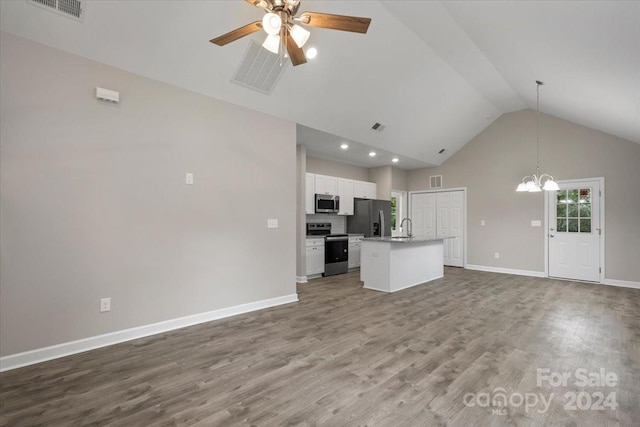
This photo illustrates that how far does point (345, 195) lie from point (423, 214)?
267 cm

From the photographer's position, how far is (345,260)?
23.2 feet

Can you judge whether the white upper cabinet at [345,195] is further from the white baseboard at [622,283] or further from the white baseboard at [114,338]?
the white baseboard at [622,283]

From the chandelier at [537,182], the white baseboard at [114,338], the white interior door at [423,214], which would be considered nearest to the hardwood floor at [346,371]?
the white baseboard at [114,338]

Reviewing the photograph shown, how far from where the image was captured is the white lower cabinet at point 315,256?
6336mm

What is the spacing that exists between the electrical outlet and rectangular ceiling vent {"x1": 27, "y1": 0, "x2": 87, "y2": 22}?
2561 mm

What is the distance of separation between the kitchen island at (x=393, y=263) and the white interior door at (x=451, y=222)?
7.33 ft

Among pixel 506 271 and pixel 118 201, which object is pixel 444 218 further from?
pixel 118 201

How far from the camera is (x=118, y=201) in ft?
10.4

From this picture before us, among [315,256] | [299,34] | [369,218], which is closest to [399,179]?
[369,218]

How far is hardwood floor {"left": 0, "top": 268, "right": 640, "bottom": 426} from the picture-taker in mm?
2000

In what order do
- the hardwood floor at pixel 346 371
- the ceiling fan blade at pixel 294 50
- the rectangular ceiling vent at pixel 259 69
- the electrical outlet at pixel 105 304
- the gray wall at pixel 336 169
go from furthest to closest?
the gray wall at pixel 336 169
the rectangular ceiling vent at pixel 259 69
the electrical outlet at pixel 105 304
the ceiling fan blade at pixel 294 50
the hardwood floor at pixel 346 371

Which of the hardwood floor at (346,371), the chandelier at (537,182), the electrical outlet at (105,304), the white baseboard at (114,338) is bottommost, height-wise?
the hardwood floor at (346,371)

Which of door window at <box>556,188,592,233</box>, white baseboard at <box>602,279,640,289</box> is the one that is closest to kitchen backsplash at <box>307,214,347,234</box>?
door window at <box>556,188,592,233</box>

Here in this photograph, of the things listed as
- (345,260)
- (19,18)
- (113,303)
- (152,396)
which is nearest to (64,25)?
(19,18)
